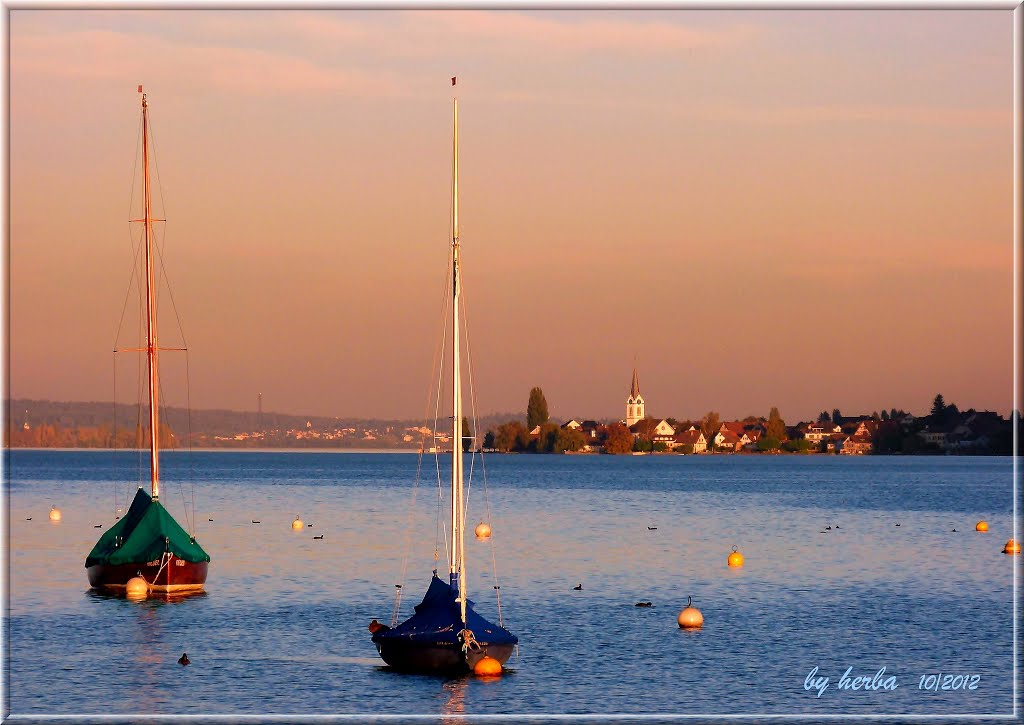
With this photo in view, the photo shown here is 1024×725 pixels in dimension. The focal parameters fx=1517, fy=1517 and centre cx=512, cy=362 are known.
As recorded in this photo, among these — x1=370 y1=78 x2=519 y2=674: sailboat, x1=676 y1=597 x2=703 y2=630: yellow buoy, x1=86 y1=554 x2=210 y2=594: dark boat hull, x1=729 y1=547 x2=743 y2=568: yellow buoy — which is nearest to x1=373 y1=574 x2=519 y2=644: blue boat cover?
x1=370 y1=78 x2=519 y2=674: sailboat

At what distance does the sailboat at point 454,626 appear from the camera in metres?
49.8

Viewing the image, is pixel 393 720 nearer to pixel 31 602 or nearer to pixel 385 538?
pixel 31 602

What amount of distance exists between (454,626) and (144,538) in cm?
2760

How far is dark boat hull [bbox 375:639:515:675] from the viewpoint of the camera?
50.6 m

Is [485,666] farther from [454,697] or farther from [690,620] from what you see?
[690,620]

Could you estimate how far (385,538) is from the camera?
119562mm

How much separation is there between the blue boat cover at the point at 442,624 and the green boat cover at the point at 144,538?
2391cm

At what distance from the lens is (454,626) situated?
50.5 metres

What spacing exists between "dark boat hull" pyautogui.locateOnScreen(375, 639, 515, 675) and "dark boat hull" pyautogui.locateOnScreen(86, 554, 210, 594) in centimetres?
2514

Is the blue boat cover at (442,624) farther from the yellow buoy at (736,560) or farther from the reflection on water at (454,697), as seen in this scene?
A: the yellow buoy at (736,560)

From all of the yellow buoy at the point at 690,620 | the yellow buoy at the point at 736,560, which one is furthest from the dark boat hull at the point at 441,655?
the yellow buoy at the point at 736,560

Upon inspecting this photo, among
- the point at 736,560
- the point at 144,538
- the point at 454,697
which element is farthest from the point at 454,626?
the point at 736,560

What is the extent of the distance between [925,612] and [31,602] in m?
44.4

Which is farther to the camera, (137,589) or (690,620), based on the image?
(137,589)
